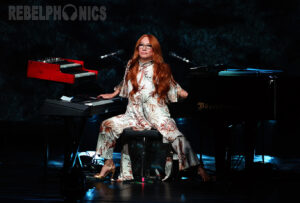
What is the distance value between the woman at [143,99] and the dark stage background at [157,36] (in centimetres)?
213

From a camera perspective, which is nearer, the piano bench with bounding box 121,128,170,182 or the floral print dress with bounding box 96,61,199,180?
the floral print dress with bounding box 96,61,199,180

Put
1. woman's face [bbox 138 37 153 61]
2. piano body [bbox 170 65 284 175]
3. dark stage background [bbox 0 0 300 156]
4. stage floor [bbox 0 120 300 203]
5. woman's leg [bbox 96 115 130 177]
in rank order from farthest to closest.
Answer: dark stage background [bbox 0 0 300 156] → woman's face [bbox 138 37 153 61] → woman's leg [bbox 96 115 130 177] → piano body [bbox 170 65 284 175] → stage floor [bbox 0 120 300 203]

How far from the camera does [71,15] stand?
7887 mm

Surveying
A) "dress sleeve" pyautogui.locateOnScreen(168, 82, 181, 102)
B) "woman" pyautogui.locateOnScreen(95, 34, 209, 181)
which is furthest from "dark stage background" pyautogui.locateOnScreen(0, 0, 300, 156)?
"dress sleeve" pyautogui.locateOnScreen(168, 82, 181, 102)

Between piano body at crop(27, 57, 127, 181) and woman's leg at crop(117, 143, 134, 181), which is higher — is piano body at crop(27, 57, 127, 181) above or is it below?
above

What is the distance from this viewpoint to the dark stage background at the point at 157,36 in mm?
7695

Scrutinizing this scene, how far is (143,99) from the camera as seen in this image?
17.1 feet

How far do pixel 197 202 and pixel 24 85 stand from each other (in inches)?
195

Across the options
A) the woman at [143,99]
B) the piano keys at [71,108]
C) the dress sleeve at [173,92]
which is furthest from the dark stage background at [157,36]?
the piano keys at [71,108]

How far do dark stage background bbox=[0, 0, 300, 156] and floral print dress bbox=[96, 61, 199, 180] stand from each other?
218 centimetres

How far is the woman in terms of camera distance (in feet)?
16.6

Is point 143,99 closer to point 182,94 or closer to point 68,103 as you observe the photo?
point 182,94

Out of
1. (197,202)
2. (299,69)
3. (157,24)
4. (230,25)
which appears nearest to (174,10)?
(157,24)

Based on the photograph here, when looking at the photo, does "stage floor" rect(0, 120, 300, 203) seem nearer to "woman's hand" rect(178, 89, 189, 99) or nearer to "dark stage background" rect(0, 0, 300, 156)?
"woman's hand" rect(178, 89, 189, 99)
